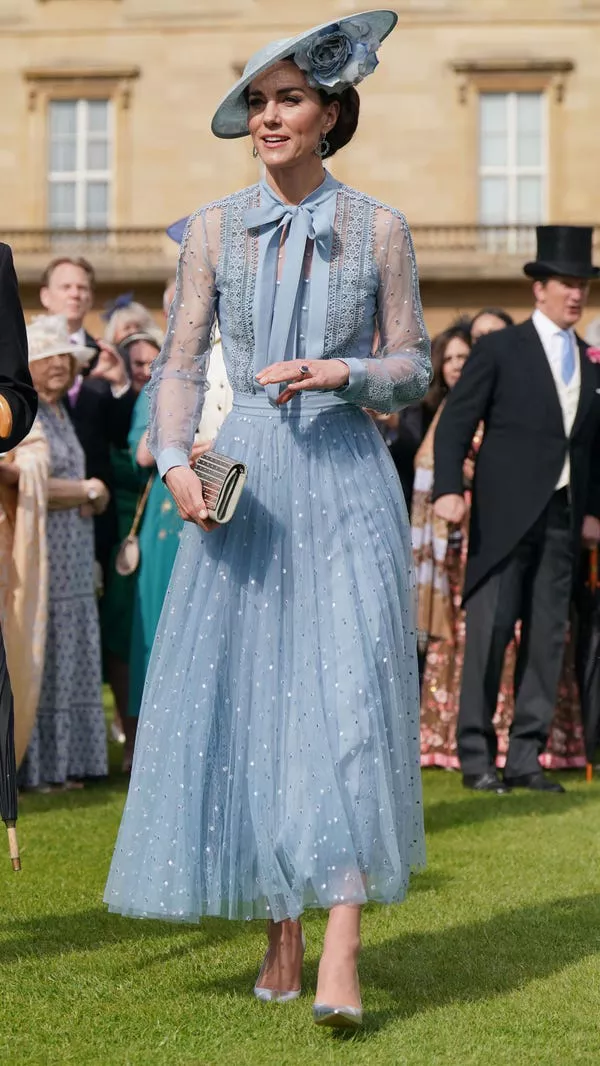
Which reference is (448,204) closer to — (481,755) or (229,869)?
(481,755)

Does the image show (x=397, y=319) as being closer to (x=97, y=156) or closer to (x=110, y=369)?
(x=110, y=369)

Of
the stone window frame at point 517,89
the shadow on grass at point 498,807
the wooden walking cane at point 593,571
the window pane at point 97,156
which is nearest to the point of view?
the shadow on grass at point 498,807

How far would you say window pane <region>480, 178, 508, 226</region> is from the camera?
34594 millimetres

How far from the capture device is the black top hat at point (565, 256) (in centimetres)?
862

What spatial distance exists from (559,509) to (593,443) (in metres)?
0.54

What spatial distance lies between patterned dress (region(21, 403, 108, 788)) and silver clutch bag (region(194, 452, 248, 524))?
4207 millimetres

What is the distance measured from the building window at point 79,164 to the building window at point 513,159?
21.7 feet

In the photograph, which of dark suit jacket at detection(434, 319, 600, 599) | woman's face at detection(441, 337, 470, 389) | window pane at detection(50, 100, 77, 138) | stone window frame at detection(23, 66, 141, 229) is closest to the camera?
dark suit jacket at detection(434, 319, 600, 599)

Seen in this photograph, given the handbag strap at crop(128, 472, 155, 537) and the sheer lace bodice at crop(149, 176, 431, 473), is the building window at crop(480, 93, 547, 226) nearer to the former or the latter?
the handbag strap at crop(128, 472, 155, 537)

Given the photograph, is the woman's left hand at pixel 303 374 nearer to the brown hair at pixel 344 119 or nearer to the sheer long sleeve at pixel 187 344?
the sheer long sleeve at pixel 187 344

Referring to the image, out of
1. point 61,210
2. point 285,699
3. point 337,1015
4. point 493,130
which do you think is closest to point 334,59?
point 285,699

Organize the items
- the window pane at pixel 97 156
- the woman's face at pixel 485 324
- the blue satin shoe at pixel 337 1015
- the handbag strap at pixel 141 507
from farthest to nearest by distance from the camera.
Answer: the window pane at pixel 97 156 → the woman's face at pixel 485 324 → the handbag strap at pixel 141 507 → the blue satin shoe at pixel 337 1015

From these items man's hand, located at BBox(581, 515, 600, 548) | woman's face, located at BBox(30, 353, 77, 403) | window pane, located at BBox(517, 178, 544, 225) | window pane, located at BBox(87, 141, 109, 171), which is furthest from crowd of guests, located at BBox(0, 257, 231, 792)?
window pane, located at BBox(87, 141, 109, 171)

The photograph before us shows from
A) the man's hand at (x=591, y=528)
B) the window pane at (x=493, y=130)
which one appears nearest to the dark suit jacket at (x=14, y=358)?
the man's hand at (x=591, y=528)
